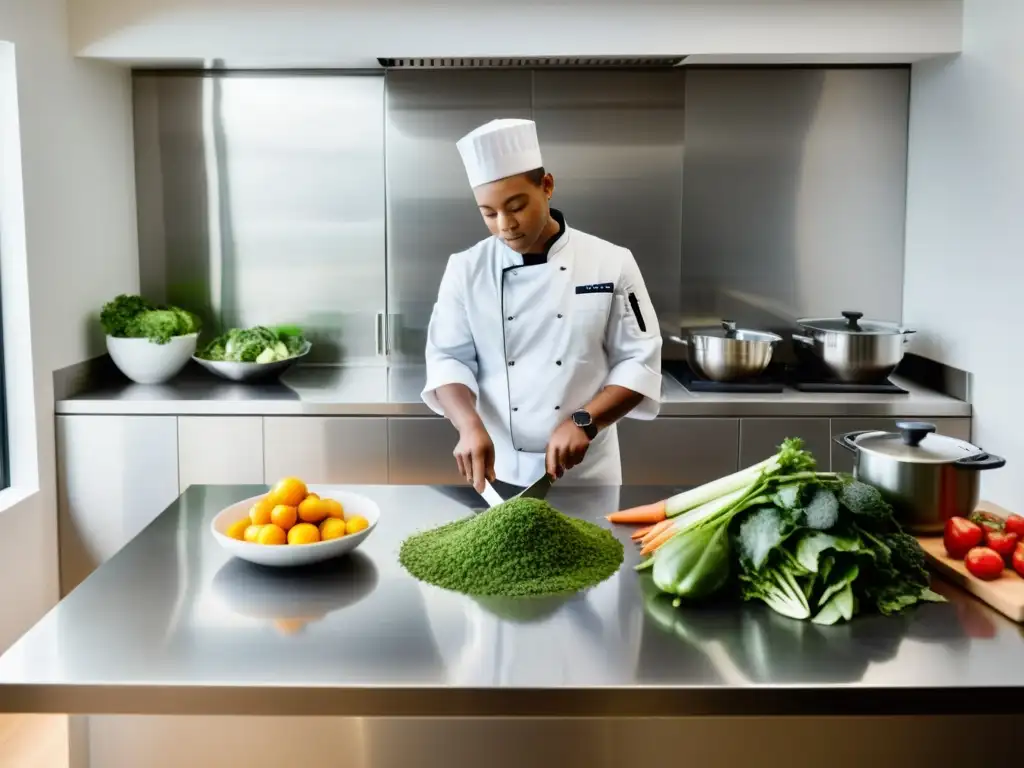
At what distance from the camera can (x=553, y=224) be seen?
8.46 feet

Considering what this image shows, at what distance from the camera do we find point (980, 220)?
333 centimetres

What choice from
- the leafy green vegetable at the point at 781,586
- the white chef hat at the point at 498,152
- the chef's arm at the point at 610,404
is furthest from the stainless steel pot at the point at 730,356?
the leafy green vegetable at the point at 781,586

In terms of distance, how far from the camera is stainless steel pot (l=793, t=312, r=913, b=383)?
3479mm

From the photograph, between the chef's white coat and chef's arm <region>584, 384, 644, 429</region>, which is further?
the chef's white coat

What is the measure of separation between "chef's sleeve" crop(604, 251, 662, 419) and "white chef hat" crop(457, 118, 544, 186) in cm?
46

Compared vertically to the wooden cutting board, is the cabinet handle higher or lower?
higher

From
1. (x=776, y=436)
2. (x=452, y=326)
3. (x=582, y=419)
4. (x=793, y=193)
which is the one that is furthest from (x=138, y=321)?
(x=793, y=193)

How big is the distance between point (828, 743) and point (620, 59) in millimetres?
2693

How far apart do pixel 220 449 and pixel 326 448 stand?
→ 0.35 meters

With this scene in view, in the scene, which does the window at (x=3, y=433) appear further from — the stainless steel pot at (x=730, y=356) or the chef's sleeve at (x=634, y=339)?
the stainless steel pot at (x=730, y=356)

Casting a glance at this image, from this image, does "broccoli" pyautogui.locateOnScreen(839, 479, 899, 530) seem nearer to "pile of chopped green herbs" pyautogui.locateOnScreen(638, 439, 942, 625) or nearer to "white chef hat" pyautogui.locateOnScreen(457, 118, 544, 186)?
"pile of chopped green herbs" pyautogui.locateOnScreen(638, 439, 942, 625)

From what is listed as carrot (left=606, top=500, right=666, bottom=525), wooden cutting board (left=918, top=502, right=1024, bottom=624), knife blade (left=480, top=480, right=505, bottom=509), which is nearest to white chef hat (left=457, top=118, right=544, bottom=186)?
knife blade (left=480, top=480, right=505, bottom=509)

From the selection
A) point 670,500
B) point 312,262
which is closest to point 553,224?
point 670,500

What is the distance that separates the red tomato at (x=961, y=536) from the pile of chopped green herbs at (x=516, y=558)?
0.56 metres
